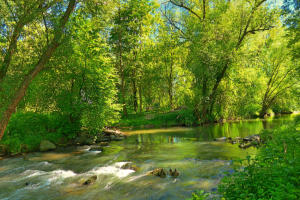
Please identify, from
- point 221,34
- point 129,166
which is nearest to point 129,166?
point 129,166

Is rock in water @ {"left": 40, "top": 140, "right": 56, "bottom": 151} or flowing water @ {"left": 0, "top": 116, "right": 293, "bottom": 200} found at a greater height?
rock in water @ {"left": 40, "top": 140, "right": 56, "bottom": 151}

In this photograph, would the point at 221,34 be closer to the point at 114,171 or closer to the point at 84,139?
the point at 84,139

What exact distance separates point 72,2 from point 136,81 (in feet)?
95.4

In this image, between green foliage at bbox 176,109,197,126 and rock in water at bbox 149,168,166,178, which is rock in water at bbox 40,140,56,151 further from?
green foliage at bbox 176,109,197,126

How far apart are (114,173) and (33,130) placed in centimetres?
905

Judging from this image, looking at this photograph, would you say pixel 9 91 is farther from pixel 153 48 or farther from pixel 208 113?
pixel 153 48

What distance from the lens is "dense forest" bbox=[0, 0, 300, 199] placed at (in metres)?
10.5

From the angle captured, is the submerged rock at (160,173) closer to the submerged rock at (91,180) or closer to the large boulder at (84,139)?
the submerged rock at (91,180)

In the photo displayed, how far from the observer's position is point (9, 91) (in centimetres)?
965

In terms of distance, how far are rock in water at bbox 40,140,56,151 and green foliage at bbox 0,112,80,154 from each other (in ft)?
1.00

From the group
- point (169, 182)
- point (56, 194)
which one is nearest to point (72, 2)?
point (56, 194)

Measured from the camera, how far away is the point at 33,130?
48.6 ft

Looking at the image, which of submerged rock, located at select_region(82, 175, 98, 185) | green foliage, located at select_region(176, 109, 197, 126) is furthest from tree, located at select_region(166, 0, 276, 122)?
submerged rock, located at select_region(82, 175, 98, 185)

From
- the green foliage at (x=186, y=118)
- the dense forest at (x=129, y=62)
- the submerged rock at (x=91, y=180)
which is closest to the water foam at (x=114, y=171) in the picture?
the submerged rock at (x=91, y=180)
